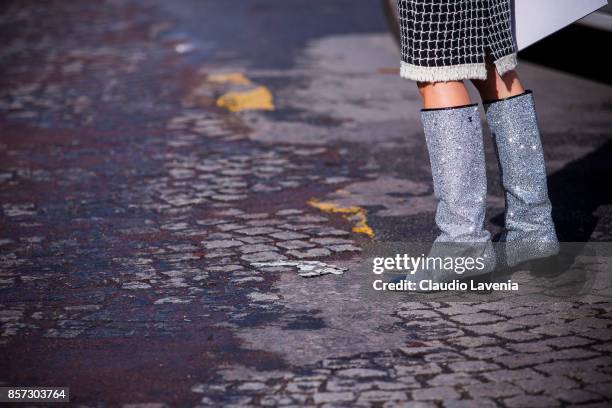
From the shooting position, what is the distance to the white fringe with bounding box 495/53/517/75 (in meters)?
3.47

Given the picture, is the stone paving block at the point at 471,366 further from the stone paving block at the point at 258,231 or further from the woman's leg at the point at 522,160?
the stone paving block at the point at 258,231

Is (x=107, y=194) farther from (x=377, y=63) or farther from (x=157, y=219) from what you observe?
(x=377, y=63)

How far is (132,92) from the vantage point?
24.9 ft

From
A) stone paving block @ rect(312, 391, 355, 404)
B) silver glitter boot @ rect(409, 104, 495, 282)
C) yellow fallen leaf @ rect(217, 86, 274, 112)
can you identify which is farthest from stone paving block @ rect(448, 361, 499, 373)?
yellow fallen leaf @ rect(217, 86, 274, 112)

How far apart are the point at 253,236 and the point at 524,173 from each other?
1.24 metres

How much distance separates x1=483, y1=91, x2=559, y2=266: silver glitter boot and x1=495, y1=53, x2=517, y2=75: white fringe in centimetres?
12

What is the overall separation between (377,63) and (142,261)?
15.5 ft

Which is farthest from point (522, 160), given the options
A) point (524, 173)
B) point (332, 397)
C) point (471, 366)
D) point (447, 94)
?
point (332, 397)

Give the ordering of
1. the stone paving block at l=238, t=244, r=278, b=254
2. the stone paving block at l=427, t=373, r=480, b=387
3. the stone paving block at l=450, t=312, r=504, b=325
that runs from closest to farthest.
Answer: the stone paving block at l=427, t=373, r=480, b=387 < the stone paving block at l=450, t=312, r=504, b=325 < the stone paving block at l=238, t=244, r=278, b=254

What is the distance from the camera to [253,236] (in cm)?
429

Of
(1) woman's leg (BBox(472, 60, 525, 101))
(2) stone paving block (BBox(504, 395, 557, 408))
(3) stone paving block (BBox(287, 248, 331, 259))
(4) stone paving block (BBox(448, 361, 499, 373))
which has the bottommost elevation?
(3) stone paving block (BBox(287, 248, 331, 259))

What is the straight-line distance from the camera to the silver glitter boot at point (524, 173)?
11.7 feet

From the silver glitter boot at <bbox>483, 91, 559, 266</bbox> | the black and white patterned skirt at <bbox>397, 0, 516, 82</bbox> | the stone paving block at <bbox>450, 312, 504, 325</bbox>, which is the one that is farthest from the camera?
the silver glitter boot at <bbox>483, 91, 559, 266</bbox>

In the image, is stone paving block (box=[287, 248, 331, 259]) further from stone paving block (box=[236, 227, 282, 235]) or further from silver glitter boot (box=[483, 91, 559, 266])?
silver glitter boot (box=[483, 91, 559, 266])
